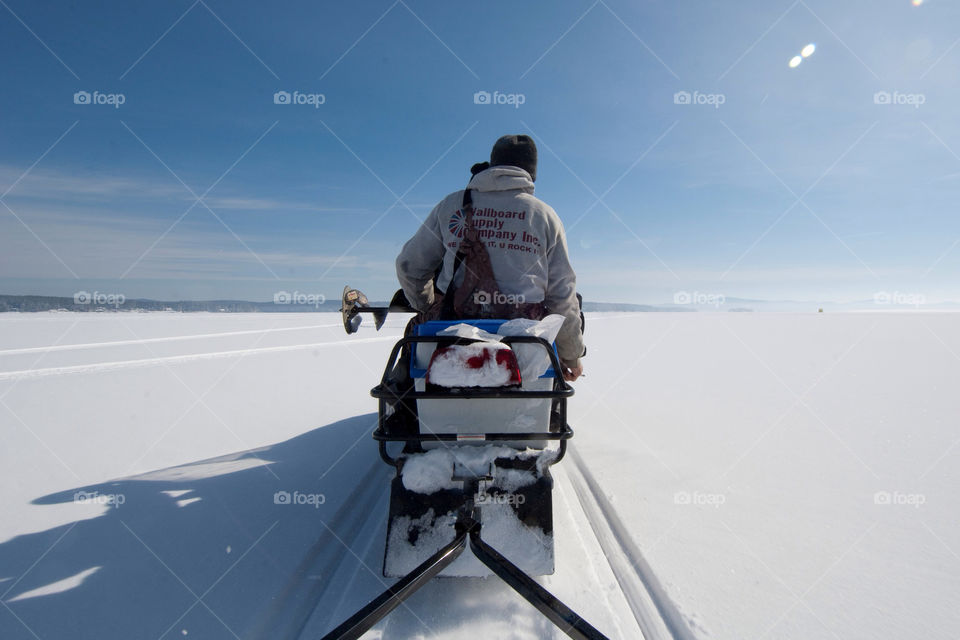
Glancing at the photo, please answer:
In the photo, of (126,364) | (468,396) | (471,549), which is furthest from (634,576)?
(126,364)

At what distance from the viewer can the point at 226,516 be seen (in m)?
2.45

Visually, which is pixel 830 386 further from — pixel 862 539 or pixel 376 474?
pixel 376 474

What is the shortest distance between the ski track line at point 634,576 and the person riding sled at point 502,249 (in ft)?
3.68

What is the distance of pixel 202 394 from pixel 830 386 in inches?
331

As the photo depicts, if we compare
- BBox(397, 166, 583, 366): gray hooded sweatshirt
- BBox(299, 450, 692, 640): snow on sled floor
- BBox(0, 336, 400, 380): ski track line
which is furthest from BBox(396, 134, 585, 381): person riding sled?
BBox(0, 336, 400, 380): ski track line

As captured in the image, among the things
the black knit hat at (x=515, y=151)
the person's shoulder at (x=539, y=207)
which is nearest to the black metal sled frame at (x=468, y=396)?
the person's shoulder at (x=539, y=207)

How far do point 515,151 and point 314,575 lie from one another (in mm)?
2701

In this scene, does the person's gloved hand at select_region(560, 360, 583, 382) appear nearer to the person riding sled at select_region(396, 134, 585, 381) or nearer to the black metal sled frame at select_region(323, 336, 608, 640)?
the person riding sled at select_region(396, 134, 585, 381)

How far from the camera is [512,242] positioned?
94.7 inches

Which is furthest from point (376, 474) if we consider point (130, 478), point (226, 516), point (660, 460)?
point (660, 460)

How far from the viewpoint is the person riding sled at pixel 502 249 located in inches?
94.3

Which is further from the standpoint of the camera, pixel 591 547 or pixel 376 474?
pixel 376 474

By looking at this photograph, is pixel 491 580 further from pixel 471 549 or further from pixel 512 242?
pixel 512 242

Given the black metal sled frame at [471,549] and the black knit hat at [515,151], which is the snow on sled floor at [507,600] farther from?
the black knit hat at [515,151]
